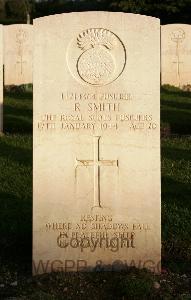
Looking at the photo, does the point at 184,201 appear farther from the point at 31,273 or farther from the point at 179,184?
the point at 31,273

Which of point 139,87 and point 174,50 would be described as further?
point 174,50

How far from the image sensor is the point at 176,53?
17.1m

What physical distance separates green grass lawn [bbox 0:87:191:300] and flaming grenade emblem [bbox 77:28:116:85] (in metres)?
1.44

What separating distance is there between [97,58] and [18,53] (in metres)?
12.8

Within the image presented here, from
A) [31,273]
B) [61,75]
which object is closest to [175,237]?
[31,273]

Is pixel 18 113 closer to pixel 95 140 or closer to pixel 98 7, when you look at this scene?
pixel 95 140

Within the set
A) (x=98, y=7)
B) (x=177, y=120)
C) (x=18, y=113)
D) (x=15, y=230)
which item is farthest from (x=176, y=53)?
(x=98, y=7)

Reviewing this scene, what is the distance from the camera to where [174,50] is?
17.0 metres

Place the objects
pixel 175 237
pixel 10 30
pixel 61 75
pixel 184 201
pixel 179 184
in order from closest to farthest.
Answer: pixel 61 75
pixel 175 237
pixel 184 201
pixel 179 184
pixel 10 30

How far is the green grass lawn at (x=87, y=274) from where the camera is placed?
14.5 ft

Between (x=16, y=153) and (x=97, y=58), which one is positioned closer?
(x=97, y=58)

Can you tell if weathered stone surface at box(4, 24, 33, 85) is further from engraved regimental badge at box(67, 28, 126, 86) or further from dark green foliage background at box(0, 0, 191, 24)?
dark green foliage background at box(0, 0, 191, 24)

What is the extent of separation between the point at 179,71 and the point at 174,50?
634mm

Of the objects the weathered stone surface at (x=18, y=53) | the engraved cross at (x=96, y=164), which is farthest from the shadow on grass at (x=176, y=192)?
the weathered stone surface at (x=18, y=53)
